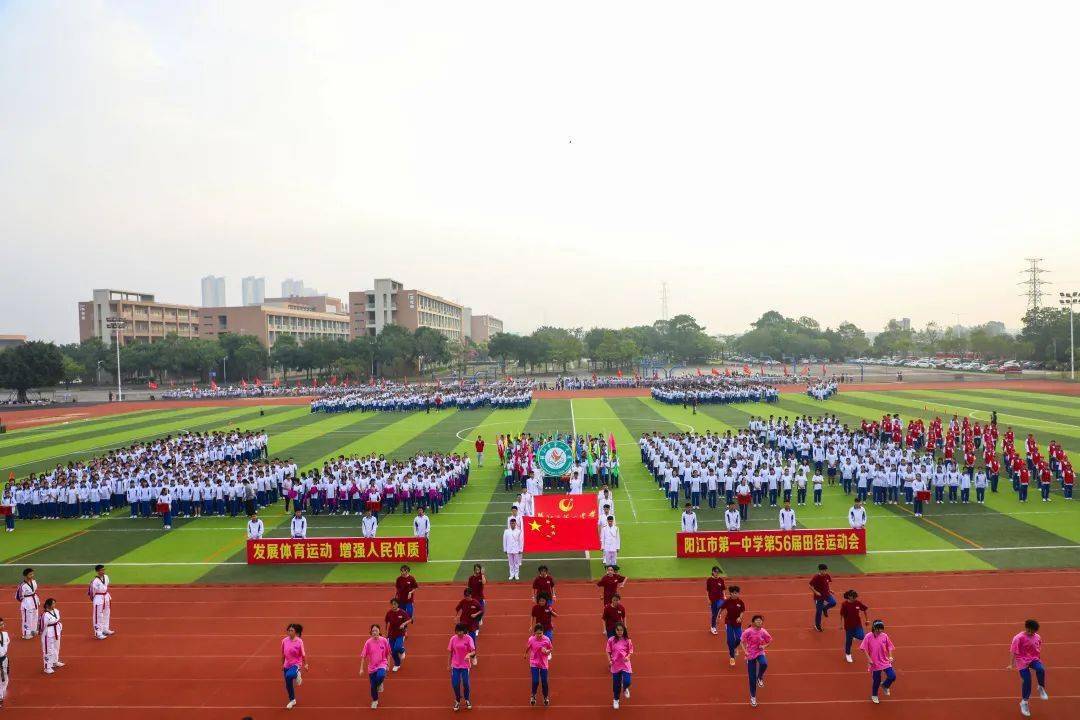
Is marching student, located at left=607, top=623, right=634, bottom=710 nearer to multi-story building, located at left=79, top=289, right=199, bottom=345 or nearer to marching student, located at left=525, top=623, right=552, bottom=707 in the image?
marching student, located at left=525, top=623, right=552, bottom=707

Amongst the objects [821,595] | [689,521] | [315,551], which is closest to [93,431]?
[315,551]

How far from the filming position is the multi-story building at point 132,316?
10281cm

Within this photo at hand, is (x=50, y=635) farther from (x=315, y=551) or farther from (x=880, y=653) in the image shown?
(x=880, y=653)

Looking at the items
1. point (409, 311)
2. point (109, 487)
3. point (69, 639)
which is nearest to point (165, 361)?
point (409, 311)

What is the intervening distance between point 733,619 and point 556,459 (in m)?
12.2

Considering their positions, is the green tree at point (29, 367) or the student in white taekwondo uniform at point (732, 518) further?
the green tree at point (29, 367)


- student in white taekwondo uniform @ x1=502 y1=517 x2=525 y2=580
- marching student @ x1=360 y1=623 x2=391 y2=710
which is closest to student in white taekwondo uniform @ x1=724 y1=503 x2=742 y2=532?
student in white taekwondo uniform @ x1=502 y1=517 x2=525 y2=580

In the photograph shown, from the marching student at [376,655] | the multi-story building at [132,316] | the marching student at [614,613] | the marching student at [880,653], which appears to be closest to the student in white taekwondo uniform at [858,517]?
the marching student at [880,653]

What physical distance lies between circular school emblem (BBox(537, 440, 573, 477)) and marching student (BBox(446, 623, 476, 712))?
1282 centimetres

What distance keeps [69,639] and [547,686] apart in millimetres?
9507

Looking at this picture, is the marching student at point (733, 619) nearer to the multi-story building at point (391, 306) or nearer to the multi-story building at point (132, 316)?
the multi-story building at point (391, 306)

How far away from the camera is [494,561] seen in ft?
52.6

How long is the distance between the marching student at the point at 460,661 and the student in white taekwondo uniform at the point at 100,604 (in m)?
7.42

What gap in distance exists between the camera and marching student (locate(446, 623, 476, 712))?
9008 millimetres
